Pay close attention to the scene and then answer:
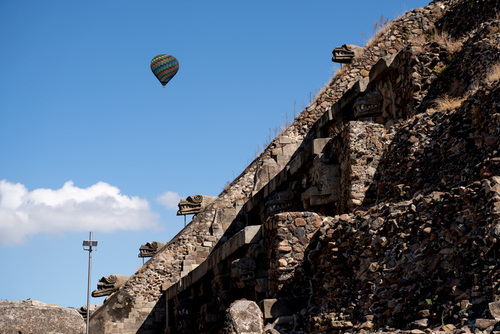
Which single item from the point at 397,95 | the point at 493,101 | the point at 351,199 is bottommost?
the point at 351,199

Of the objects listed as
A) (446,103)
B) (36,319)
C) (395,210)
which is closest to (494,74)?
Answer: (446,103)

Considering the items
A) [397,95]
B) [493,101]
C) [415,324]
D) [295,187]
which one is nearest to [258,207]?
[295,187]

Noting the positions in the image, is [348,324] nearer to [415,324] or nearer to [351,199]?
[415,324]

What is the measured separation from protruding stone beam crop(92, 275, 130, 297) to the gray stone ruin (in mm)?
10070

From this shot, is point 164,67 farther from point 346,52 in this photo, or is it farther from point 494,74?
point 494,74

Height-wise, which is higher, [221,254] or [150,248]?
[150,248]

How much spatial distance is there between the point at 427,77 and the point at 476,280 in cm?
653

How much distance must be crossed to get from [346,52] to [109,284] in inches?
434

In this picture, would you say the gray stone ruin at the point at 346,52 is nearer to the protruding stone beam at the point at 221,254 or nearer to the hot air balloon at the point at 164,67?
the protruding stone beam at the point at 221,254

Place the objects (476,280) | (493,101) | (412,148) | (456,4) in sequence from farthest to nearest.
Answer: (456,4) < (412,148) < (493,101) < (476,280)

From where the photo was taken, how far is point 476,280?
6.64 metres

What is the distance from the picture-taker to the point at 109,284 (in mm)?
22703

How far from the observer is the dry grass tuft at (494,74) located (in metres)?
10.2

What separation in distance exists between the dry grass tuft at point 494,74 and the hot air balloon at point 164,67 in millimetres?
18098
